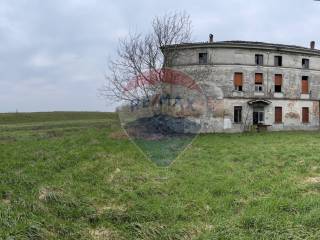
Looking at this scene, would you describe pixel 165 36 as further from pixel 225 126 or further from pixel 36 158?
pixel 36 158

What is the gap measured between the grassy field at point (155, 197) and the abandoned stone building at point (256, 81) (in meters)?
19.2

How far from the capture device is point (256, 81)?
33.8 m

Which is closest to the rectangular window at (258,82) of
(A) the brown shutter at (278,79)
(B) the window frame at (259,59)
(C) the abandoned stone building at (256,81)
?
(C) the abandoned stone building at (256,81)

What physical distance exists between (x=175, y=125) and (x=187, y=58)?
2454cm

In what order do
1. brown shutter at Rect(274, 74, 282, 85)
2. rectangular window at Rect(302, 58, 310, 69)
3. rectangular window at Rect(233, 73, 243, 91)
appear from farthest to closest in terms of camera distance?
1. rectangular window at Rect(302, 58, 310, 69)
2. brown shutter at Rect(274, 74, 282, 85)
3. rectangular window at Rect(233, 73, 243, 91)

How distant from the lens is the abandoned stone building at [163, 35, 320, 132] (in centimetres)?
3222

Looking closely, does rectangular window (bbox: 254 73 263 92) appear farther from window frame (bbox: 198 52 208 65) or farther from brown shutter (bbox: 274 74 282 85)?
window frame (bbox: 198 52 208 65)

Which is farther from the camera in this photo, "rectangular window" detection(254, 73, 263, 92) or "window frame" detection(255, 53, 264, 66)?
"rectangular window" detection(254, 73, 263, 92)

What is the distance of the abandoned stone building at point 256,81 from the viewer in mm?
32219

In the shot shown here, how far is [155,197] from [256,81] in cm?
2786

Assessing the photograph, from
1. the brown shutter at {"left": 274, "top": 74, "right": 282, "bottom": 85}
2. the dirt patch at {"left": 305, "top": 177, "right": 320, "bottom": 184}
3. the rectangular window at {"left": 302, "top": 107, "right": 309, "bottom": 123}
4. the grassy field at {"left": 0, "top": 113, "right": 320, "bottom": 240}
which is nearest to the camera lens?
the grassy field at {"left": 0, "top": 113, "right": 320, "bottom": 240}

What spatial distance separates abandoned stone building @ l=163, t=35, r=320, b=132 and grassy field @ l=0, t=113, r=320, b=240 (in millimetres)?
19191

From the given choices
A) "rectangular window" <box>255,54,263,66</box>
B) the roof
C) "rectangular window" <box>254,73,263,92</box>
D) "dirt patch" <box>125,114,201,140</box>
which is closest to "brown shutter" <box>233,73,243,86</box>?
"rectangular window" <box>254,73,263,92</box>

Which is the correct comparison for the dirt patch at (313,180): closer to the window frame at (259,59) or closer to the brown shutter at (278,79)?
the window frame at (259,59)
